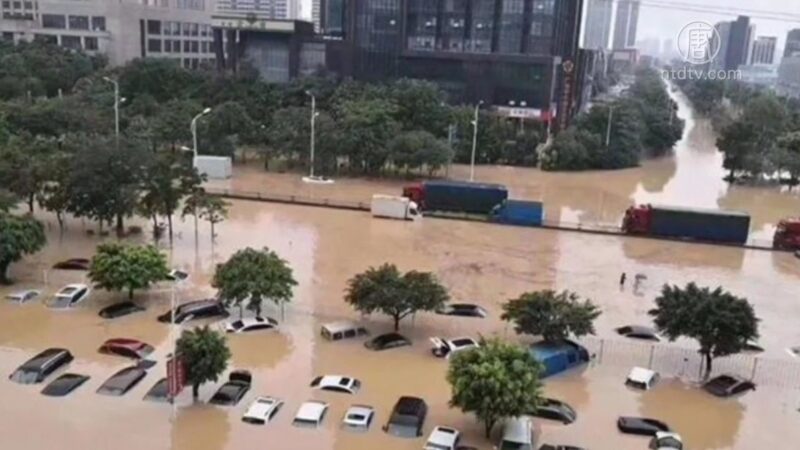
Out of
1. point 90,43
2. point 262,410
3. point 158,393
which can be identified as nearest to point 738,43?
point 90,43

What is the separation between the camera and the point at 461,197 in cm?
3712

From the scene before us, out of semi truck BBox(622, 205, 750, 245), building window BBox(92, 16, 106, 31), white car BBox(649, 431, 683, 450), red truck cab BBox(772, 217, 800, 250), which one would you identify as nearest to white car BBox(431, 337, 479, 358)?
white car BBox(649, 431, 683, 450)

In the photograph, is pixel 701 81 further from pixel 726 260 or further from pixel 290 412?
pixel 290 412

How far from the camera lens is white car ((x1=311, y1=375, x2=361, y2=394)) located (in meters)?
17.9

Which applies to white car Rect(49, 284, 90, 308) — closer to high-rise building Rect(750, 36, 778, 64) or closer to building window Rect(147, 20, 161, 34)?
building window Rect(147, 20, 161, 34)

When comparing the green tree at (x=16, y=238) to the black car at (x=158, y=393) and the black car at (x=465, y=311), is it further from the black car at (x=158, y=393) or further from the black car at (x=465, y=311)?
the black car at (x=465, y=311)

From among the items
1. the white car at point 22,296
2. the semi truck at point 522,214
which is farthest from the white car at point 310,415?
the semi truck at point 522,214

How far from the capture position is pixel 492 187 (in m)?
37.3

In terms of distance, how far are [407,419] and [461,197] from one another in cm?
2160

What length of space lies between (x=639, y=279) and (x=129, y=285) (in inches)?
682

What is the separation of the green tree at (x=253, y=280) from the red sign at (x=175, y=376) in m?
4.97

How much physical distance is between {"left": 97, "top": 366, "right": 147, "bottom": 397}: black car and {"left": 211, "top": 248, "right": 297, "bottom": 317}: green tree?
3.77m

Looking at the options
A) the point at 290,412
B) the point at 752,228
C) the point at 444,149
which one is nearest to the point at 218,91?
the point at 444,149

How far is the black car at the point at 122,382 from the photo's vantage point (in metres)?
17.3
